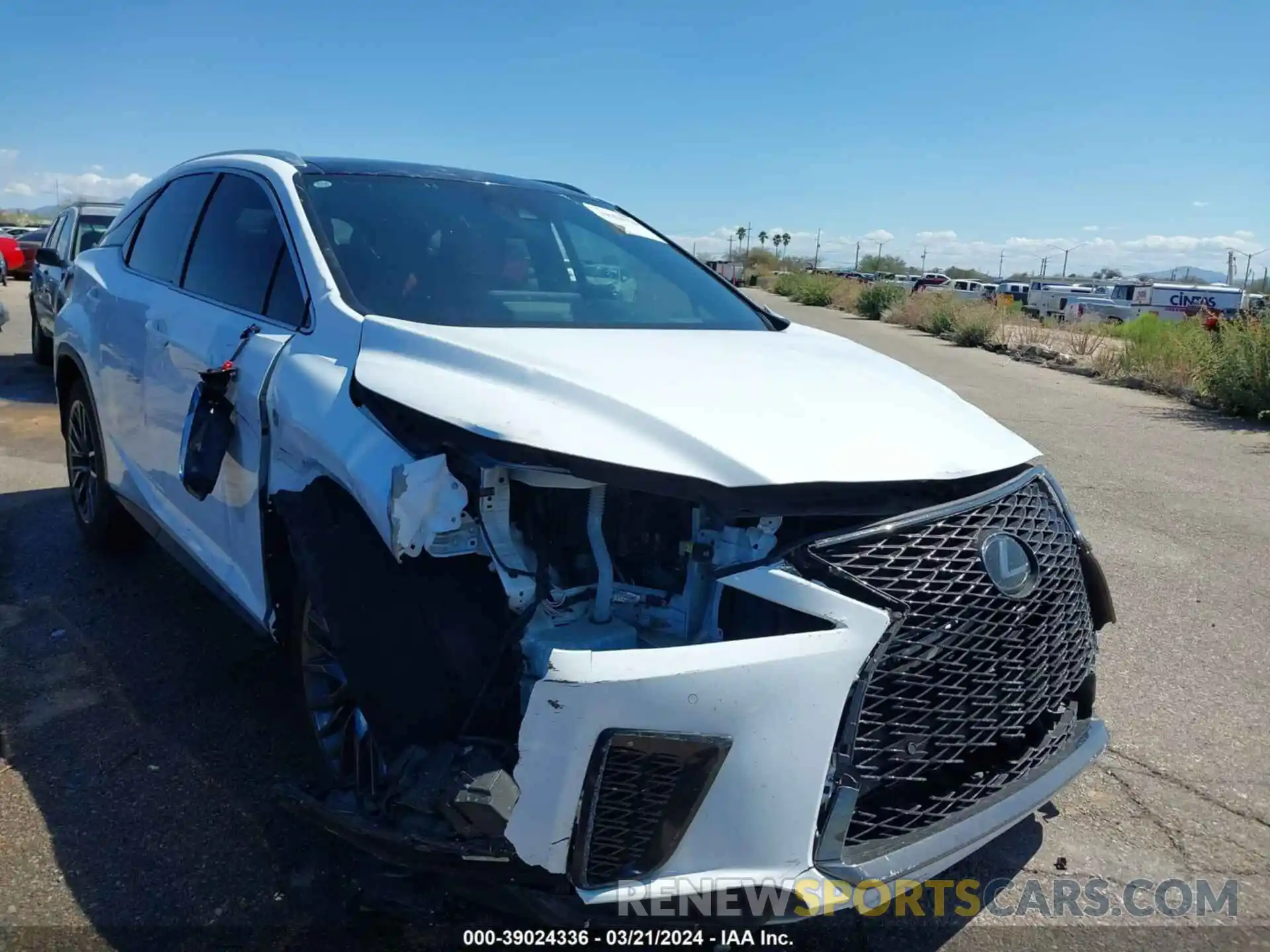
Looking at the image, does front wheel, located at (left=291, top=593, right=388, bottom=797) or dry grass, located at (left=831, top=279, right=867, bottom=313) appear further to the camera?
dry grass, located at (left=831, top=279, right=867, bottom=313)

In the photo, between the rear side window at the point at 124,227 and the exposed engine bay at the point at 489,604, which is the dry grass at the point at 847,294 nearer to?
the rear side window at the point at 124,227

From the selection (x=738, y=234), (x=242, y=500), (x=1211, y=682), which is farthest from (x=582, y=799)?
(x=738, y=234)

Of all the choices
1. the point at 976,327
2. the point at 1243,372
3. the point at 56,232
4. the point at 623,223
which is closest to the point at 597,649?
the point at 623,223

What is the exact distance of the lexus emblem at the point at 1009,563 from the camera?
228 cm

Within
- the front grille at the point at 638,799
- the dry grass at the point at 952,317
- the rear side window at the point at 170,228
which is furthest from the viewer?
the dry grass at the point at 952,317

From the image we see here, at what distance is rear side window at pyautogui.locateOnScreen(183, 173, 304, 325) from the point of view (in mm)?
3256

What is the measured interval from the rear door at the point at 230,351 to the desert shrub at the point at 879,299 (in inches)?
1111

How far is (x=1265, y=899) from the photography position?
111 inches

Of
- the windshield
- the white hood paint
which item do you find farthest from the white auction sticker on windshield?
the white hood paint

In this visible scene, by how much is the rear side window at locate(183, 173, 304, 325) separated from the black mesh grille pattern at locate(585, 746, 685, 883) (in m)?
1.82

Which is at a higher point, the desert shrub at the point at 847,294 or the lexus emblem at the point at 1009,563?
the desert shrub at the point at 847,294

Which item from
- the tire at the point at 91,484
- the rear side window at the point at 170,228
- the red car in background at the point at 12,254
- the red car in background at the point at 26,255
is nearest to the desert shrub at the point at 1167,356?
the rear side window at the point at 170,228

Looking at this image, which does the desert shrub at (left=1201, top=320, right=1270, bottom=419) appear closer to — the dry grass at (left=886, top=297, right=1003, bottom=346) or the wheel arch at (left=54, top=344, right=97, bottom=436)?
the dry grass at (left=886, top=297, right=1003, bottom=346)

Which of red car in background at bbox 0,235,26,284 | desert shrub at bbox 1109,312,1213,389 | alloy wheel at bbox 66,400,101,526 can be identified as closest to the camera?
alloy wheel at bbox 66,400,101,526
